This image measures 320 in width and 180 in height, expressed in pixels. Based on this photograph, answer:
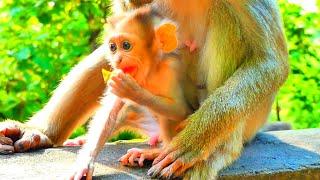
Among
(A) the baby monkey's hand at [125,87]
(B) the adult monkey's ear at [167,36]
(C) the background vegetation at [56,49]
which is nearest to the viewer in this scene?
(A) the baby monkey's hand at [125,87]

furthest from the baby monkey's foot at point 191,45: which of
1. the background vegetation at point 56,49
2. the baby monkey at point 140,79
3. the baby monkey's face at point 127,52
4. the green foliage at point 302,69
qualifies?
the green foliage at point 302,69

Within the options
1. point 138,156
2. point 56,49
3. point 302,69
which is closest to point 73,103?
point 138,156

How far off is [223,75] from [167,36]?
439mm

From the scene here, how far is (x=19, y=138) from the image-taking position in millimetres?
4340

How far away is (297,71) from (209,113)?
5067mm

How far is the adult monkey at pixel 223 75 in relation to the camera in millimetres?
3529

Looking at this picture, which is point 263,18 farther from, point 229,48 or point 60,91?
point 60,91

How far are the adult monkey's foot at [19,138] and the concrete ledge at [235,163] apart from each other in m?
0.08

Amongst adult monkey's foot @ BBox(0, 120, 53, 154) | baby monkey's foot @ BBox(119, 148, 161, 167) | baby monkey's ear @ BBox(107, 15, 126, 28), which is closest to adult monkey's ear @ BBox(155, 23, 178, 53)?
baby monkey's ear @ BBox(107, 15, 126, 28)

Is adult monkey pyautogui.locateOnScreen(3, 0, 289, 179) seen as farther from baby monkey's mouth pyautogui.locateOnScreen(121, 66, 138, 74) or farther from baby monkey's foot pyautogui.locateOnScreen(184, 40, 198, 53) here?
baby monkey's mouth pyautogui.locateOnScreen(121, 66, 138, 74)

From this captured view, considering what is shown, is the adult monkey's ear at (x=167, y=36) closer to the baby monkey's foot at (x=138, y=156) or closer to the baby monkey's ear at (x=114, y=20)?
the baby monkey's ear at (x=114, y=20)

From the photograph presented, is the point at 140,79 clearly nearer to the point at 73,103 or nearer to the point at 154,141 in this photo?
the point at 154,141

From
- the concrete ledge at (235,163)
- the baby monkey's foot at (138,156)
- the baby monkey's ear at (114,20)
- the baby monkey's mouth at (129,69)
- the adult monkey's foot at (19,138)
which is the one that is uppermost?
the baby monkey's ear at (114,20)

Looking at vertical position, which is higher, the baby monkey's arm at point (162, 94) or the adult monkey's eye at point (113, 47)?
the adult monkey's eye at point (113, 47)
